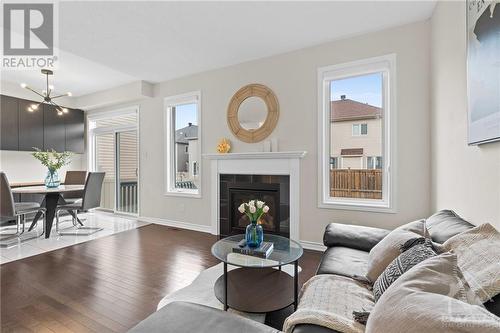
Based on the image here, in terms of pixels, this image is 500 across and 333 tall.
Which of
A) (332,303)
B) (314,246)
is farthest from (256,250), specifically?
(314,246)

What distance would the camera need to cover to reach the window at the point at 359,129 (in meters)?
3.31

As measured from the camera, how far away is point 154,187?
505cm

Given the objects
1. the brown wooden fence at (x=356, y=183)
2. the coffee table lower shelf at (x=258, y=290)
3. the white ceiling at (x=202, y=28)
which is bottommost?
the coffee table lower shelf at (x=258, y=290)

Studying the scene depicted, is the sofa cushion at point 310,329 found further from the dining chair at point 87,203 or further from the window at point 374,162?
the dining chair at point 87,203

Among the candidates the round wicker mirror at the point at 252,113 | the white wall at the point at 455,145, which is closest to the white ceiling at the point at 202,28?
the round wicker mirror at the point at 252,113

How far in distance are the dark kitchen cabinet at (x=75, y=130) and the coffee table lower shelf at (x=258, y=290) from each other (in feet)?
18.6

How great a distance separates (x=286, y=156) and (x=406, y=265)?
240 centimetres

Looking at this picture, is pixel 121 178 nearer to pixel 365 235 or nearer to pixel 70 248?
A: pixel 70 248

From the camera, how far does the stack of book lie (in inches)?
79.0

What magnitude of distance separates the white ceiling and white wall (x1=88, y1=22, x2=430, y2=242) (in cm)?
19

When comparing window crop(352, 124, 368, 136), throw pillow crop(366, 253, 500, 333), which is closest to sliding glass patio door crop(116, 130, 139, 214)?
window crop(352, 124, 368, 136)

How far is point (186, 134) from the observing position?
4809mm

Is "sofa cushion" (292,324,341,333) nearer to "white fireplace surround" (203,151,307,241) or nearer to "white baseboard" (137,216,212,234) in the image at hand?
"white fireplace surround" (203,151,307,241)

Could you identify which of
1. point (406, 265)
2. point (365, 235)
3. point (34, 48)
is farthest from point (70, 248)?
point (406, 265)
